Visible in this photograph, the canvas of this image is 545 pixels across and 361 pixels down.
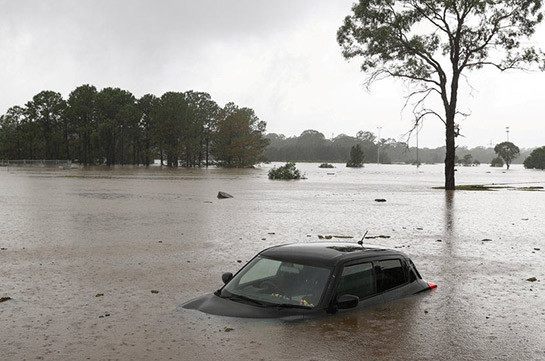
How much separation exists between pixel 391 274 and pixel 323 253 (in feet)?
4.32

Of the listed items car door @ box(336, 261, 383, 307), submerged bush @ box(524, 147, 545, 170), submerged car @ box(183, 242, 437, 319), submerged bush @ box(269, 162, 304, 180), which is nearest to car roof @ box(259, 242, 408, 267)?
submerged car @ box(183, 242, 437, 319)

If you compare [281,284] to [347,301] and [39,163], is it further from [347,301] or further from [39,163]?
[39,163]

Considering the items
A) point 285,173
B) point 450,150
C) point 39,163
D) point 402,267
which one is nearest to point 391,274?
point 402,267

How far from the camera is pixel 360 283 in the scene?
743cm

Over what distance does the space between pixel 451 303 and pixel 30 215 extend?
16.5 meters

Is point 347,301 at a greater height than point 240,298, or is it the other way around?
point 347,301

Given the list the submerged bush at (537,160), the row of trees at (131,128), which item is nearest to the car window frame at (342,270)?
the row of trees at (131,128)

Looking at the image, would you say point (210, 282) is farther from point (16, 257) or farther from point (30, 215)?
point (30, 215)

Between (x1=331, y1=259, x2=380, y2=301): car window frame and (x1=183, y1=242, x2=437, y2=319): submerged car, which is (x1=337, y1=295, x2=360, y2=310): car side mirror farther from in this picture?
(x1=331, y1=259, x2=380, y2=301): car window frame

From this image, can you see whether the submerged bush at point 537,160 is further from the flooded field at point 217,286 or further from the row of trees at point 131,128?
the flooded field at point 217,286

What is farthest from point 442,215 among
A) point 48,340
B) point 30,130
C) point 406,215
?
point 30,130

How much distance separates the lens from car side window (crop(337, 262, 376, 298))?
7094 millimetres

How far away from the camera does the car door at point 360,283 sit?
709cm

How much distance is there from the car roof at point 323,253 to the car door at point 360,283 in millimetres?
133
